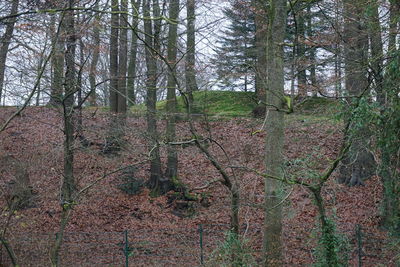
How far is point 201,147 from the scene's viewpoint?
784 cm

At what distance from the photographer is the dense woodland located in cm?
744

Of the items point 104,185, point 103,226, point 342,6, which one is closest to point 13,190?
point 103,226

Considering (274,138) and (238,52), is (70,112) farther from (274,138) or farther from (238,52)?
(238,52)

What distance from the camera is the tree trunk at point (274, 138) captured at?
8.61m

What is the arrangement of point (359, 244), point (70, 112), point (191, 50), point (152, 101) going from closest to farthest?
point (70, 112), point (359, 244), point (191, 50), point (152, 101)

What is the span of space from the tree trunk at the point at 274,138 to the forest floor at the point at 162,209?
330mm

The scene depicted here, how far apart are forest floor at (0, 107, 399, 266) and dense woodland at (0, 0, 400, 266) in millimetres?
57

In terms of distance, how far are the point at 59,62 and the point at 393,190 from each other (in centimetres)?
765

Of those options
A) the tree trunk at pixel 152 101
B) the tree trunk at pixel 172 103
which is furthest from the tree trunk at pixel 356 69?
the tree trunk at pixel 152 101

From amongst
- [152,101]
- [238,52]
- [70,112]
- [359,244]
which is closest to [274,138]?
[359,244]

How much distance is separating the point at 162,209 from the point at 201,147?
654cm

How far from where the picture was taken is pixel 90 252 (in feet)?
37.4

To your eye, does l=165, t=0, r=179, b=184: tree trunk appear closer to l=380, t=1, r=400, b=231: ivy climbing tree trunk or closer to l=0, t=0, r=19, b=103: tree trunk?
l=0, t=0, r=19, b=103: tree trunk

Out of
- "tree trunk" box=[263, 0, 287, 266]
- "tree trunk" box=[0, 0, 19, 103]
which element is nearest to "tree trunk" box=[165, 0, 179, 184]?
"tree trunk" box=[263, 0, 287, 266]
